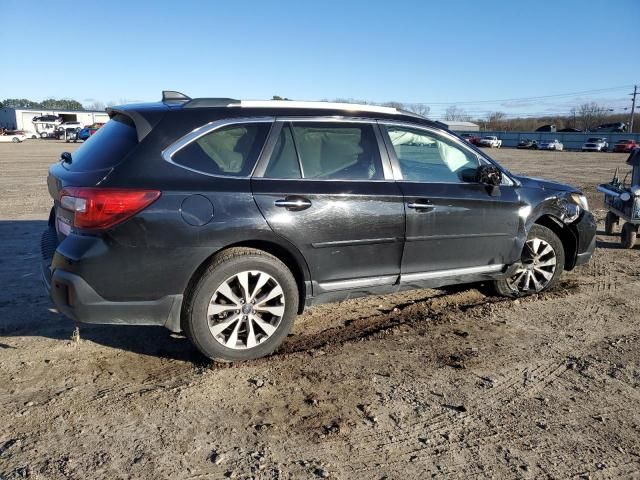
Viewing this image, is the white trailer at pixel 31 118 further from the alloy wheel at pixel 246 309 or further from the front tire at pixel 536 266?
the alloy wheel at pixel 246 309

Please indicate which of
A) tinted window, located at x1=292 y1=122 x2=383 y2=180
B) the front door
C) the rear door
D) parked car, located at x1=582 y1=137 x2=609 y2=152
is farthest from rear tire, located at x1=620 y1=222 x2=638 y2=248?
parked car, located at x1=582 y1=137 x2=609 y2=152

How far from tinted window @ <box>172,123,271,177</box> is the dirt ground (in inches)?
55.8

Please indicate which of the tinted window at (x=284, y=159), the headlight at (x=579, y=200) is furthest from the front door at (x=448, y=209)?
the headlight at (x=579, y=200)

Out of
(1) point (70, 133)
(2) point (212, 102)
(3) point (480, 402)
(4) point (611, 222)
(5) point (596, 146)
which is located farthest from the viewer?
(1) point (70, 133)

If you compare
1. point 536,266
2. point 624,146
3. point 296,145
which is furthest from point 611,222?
point 624,146

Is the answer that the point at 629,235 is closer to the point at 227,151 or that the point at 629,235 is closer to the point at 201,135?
the point at 227,151

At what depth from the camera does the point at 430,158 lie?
4.77 m

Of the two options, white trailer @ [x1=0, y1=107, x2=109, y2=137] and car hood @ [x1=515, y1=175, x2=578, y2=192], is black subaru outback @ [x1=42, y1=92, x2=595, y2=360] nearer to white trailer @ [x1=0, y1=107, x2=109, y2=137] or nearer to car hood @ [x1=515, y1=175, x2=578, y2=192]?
car hood @ [x1=515, y1=175, x2=578, y2=192]

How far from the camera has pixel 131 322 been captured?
3688 millimetres

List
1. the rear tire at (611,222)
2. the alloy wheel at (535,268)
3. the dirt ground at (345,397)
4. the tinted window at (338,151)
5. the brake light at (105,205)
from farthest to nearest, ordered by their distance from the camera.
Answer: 1. the rear tire at (611,222)
2. the alloy wheel at (535,268)
3. the tinted window at (338,151)
4. the brake light at (105,205)
5. the dirt ground at (345,397)

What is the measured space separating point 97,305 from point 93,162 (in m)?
0.99

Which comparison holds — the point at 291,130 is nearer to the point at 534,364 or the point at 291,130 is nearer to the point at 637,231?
the point at 534,364

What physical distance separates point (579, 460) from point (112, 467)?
2.40 meters

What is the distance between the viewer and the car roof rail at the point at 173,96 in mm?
4262
